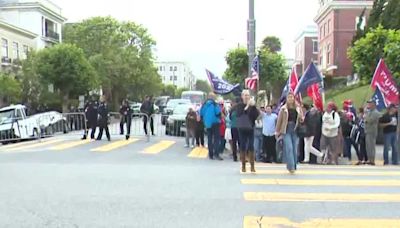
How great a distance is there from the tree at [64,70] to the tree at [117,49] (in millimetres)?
9716

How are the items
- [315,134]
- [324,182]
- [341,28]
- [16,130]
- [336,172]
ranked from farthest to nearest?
[341,28]
[16,130]
[315,134]
[336,172]
[324,182]

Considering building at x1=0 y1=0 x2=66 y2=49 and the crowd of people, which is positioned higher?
building at x1=0 y1=0 x2=66 y2=49

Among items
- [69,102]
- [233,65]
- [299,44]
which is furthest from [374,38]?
[299,44]

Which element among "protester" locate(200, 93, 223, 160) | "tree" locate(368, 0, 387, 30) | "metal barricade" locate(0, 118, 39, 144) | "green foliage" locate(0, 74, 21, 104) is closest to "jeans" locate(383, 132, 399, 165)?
"protester" locate(200, 93, 223, 160)

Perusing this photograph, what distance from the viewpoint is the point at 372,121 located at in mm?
15398

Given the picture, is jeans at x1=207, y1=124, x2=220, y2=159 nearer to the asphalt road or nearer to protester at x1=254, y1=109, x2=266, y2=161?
protester at x1=254, y1=109, x2=266, y2=161

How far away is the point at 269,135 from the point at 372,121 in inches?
105

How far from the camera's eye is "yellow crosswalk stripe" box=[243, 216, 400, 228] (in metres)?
7.39

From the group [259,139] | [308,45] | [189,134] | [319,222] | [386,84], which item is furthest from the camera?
[308,45]

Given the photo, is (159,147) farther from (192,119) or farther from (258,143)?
(258,143)

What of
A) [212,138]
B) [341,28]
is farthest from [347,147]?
[341,28]

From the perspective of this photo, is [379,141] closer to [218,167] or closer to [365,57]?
[365,57]

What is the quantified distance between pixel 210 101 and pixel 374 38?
37.8ft

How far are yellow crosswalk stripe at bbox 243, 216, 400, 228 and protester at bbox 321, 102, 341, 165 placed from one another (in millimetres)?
7981
